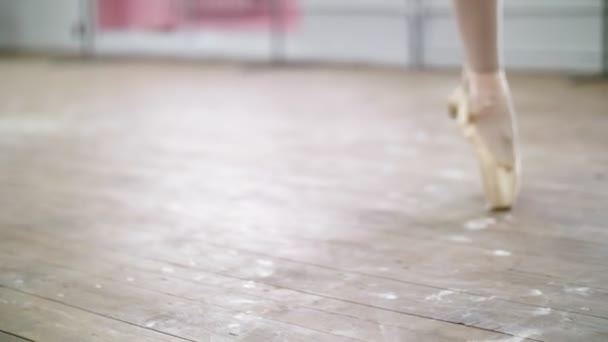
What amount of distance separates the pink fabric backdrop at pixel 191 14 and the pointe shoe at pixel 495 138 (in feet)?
10.8

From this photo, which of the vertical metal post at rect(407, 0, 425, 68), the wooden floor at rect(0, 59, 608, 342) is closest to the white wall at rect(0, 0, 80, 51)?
the vertical metal post at rect(407, 0, 425, 68)

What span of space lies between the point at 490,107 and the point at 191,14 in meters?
3.71

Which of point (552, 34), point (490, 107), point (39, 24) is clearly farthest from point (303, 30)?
point (490, 107)

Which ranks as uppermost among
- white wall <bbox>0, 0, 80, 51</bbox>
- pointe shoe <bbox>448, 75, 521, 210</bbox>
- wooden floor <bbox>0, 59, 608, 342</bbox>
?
pointe shoe <bbox>448, 75, 521, 210</bbox>

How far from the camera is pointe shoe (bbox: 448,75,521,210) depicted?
1.18 metres

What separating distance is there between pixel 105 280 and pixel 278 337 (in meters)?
0.26

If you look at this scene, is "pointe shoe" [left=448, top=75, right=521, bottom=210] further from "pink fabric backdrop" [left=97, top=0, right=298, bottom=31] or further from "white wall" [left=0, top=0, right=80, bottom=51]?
"white wall" [left=0, top=0, right=80, bottom=51]

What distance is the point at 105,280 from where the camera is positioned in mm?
913

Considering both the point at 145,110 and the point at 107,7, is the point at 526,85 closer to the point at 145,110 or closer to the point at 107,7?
the point at 145,110

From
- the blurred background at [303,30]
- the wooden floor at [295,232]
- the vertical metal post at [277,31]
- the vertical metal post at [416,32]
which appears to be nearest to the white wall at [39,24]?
the blurred background at [303,30]

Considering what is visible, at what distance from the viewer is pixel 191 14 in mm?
4695

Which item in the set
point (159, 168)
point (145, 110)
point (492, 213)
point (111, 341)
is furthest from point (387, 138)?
point (111, 341)

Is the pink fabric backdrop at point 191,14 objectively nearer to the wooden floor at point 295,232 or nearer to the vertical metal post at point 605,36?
the vertical metal post at point 605,36

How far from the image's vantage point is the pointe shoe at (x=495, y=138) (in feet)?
3.87
